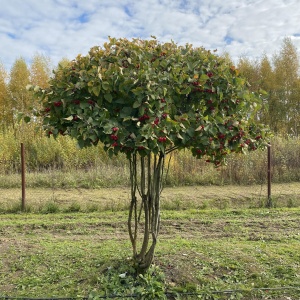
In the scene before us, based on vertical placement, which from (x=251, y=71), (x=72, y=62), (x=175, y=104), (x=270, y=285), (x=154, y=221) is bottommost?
(x=270, y=285)

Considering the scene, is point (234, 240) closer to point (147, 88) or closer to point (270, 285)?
point (270, 285)

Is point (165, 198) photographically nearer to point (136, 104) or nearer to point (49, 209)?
point (49, 209)

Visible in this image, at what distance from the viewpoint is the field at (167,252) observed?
10.4ft

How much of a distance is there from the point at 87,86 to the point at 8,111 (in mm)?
20908

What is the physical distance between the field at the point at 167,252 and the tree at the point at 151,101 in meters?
1.21

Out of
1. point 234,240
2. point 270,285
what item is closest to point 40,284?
point 270,285

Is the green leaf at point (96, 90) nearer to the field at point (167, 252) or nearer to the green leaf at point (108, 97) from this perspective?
the green leaf at point (108, 97)

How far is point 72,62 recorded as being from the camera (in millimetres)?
2920

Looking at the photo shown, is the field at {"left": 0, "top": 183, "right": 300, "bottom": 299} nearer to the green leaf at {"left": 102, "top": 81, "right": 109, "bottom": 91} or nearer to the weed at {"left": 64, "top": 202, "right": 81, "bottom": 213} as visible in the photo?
the weed at {"left": 64, "top": 202, "right": 81, "bottom": 213}

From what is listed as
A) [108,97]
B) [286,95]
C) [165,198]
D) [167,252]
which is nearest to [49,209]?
Result: [165,198]

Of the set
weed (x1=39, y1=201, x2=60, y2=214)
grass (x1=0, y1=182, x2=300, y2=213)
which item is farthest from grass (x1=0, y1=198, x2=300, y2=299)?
grass (x1=0, y1=182, x2=300, y2=213)

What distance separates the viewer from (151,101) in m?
2.50

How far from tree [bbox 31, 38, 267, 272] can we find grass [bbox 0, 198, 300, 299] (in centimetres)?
121

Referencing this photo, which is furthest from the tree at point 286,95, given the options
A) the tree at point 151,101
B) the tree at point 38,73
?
the tree at point 151,101
